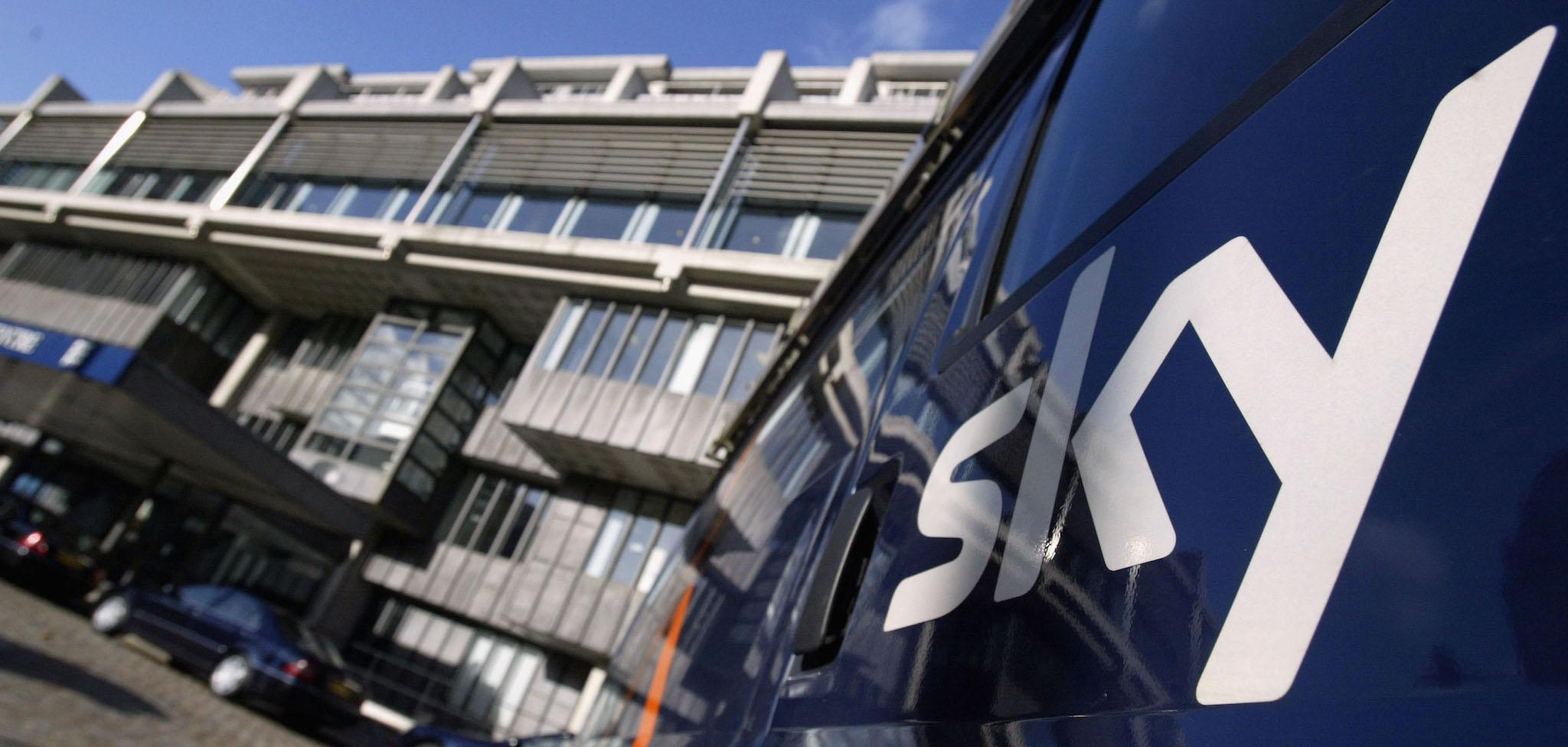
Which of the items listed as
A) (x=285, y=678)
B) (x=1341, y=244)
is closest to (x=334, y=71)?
(x=285, y=678)

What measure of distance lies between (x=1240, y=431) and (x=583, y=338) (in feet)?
57.2

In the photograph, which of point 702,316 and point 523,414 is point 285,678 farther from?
point 702,316

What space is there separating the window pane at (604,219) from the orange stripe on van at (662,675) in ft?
55.1

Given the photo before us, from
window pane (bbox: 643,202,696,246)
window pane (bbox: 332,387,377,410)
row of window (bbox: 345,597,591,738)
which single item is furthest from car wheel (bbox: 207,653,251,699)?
window pane (bbox: 643,202,696,246)

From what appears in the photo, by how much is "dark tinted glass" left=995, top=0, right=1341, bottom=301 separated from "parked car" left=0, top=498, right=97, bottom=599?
16.1 meters

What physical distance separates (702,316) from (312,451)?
393 inches

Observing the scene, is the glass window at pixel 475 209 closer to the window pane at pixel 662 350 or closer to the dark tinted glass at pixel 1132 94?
the window pane at pixel 662 350

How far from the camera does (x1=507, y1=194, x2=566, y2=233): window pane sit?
19250 mm

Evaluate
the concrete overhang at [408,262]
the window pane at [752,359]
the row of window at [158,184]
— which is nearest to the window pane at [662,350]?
the concrete overhang at [408,262]

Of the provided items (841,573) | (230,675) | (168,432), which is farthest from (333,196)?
(841,573)

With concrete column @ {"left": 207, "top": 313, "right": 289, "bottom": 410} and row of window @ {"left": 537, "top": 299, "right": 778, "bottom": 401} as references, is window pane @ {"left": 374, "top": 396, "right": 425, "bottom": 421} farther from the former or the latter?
concrete column @ {"left": 207, "top": 313, "right": 289, "bottom": 410}

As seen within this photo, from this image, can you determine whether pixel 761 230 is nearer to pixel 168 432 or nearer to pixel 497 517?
pixel 497 517

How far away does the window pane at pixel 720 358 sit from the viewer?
52.7ft

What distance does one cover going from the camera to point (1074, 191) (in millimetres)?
1323
